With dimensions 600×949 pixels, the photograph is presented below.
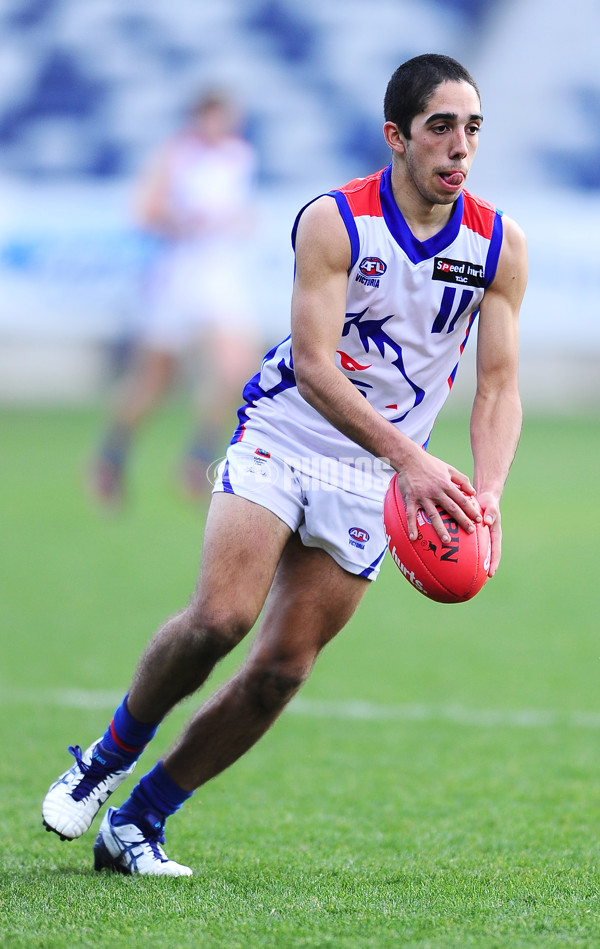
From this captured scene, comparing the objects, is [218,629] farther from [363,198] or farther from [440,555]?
[363,198]

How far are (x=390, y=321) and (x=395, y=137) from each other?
0.55m

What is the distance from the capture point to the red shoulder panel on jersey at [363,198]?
3.99 metres

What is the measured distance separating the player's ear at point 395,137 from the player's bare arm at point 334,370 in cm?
27

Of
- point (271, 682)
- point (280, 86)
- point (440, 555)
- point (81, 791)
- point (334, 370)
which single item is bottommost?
point (81, 791)

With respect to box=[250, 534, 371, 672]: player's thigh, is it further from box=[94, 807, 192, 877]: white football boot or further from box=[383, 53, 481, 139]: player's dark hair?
box=[383, 53, 481, 139]: player's dark hair

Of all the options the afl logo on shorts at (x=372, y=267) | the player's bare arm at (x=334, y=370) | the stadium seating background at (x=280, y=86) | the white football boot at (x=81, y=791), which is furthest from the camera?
the stadium seating background at (x=280, y=86)

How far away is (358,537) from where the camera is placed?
13.7 feet

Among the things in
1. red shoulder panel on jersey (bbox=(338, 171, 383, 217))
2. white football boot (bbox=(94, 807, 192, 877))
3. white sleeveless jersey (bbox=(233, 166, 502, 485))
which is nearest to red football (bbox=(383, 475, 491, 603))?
white sleeveless jersey (bbox=(233, 166, 502, 485))

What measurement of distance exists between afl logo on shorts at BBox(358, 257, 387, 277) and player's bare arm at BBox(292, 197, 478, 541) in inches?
2.4

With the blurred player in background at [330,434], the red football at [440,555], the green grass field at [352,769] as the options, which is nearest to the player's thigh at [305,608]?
the blurred player in background at [330,434]

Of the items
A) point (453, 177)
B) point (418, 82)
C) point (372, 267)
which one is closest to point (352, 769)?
point (372, 267)

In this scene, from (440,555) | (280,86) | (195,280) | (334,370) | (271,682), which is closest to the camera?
(440,555)

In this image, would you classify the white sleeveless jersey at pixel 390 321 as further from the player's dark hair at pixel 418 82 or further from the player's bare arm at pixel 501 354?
the player's dark hair at pixel 418 82

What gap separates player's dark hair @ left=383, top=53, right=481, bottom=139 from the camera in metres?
3.84
